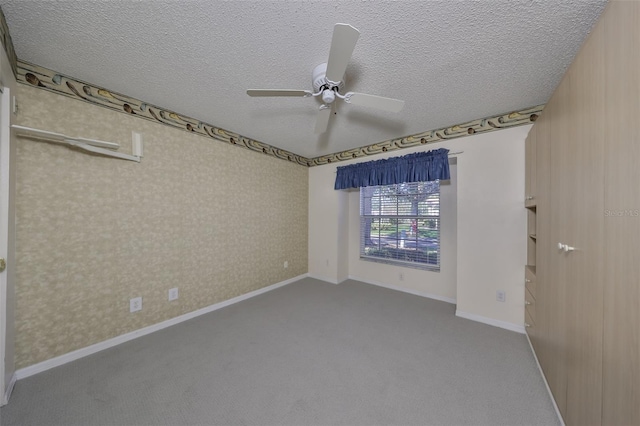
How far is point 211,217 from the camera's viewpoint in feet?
8.71

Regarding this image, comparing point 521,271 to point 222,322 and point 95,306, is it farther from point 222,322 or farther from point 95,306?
point 95,306

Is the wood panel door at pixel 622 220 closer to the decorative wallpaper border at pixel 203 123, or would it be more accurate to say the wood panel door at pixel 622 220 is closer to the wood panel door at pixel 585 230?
the wood panel door at pixel 585 230

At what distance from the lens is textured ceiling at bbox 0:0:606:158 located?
Result: 1135mm

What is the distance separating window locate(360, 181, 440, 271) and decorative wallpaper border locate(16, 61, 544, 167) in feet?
2.40

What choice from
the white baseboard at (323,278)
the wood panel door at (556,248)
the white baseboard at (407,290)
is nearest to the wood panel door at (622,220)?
the wood panel door at (556,248)

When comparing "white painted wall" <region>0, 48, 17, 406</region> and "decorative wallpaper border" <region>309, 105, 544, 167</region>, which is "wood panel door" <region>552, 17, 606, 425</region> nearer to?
"decorative wallpaper border" <region>309, 105, 544, 167</region>

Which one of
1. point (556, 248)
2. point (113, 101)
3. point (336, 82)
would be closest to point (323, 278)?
point (556, 248)

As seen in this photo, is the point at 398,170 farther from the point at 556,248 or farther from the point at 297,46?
the point at 297,46

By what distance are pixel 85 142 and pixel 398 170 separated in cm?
328

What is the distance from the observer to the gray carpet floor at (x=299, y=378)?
1283mm

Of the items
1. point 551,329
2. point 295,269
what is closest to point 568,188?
point 551,329

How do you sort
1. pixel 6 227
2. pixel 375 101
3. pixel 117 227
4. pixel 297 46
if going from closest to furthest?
1. pixel 6 227
2. pixel 297 46
3. pixel 375 101
4. pixel 117 227

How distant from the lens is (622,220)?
77 cm

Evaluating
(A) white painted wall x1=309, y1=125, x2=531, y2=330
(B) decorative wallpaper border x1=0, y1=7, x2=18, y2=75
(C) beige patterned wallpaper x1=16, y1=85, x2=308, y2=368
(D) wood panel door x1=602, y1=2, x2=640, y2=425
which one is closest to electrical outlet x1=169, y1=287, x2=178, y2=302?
(C) beige patterned wallpaper x1=16, y1=85, x2=308, y2=368
